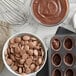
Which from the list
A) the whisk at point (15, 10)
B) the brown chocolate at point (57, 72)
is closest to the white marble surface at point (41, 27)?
the whisk at point (15, 10)

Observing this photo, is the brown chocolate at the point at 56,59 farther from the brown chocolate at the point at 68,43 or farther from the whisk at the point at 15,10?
the whisk at the point at 15,10

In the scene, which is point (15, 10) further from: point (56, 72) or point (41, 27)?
point (56, 72)


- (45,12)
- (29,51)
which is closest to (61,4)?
(45,12)

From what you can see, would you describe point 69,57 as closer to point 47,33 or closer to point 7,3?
point 47,33

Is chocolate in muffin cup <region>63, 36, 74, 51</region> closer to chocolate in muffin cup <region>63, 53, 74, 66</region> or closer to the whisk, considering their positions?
chocolate in muffin cup <region>63, 53, 74, 66</region>

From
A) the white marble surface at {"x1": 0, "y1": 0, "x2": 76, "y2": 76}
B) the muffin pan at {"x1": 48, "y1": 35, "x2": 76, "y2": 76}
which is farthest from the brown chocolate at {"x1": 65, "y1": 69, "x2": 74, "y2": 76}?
the white marble surface at {"x1": 0, "y1": 0, "x2": 76, "y2": 76}

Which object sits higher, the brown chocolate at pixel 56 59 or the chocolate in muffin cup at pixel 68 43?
the chocolate in muffin cup at pixel 68 43
